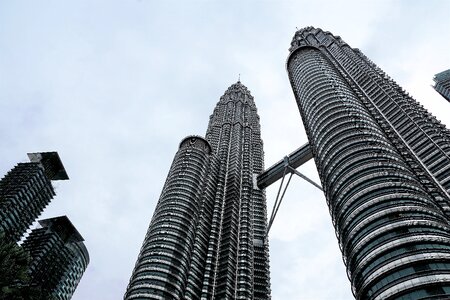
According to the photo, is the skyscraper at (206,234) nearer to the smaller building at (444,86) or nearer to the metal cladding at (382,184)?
the metal cladding at (382,184)

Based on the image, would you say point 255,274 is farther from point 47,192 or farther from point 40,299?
point 47,192

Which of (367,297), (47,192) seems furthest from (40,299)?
(47,192)

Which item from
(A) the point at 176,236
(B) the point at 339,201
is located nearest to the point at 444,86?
(B) the point at 339,201

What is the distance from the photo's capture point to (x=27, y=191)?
556ft

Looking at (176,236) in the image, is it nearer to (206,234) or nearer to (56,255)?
(206,234)

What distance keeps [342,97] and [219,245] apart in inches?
2190

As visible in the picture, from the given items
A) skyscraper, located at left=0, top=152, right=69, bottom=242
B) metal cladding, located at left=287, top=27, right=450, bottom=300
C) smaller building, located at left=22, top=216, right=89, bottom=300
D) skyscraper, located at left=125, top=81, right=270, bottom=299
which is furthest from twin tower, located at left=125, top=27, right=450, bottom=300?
smaller building, located at left=22, top=216, right=89, bottom=300

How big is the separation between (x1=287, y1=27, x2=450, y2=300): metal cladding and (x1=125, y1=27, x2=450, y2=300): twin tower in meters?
0.23

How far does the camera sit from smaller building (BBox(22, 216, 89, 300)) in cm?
16825

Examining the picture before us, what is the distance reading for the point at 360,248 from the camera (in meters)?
73.2

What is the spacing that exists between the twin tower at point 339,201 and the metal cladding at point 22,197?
7043 cm

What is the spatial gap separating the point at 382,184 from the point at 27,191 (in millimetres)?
142856

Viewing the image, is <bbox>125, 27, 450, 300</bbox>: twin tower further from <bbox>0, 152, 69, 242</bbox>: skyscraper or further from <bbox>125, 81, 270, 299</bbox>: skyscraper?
<bbox>0, 152, 69, 242</bbox>: skyscraper

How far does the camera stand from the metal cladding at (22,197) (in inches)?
6216
